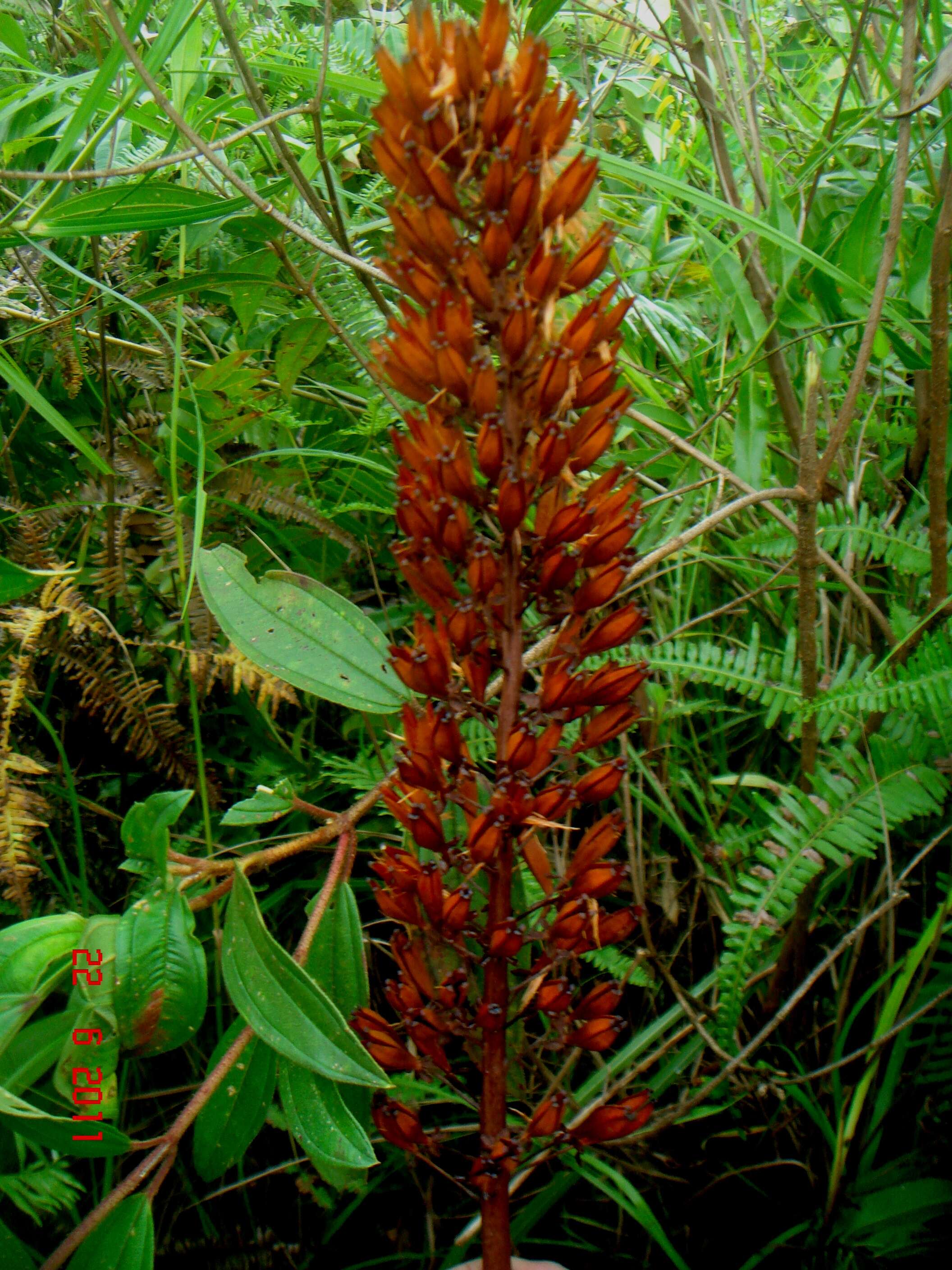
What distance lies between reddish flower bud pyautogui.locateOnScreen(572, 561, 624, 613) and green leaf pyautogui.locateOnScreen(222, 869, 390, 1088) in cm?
33

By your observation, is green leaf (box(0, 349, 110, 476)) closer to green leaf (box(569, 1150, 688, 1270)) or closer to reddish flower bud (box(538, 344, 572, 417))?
reddish flower bud (box(538, 344, 572, 417))

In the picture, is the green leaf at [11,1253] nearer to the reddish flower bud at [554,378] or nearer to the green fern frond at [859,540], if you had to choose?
the reddish flower bud at [554,378]

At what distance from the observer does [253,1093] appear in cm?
79

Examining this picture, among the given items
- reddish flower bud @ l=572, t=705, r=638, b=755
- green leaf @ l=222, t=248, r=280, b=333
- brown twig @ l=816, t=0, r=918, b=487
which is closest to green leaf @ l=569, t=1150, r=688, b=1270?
reddish flower bud @ l=572, t=705, r=638, b=755

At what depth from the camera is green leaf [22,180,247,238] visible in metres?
0.92

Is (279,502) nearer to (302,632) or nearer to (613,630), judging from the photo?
(302,632)

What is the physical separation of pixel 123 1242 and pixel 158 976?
195 mm

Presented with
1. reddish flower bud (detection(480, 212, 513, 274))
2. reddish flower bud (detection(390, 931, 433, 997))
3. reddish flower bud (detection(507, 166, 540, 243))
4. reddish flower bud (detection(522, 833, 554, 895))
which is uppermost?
reddish flower bud (detection(507, 166, 540, 243))

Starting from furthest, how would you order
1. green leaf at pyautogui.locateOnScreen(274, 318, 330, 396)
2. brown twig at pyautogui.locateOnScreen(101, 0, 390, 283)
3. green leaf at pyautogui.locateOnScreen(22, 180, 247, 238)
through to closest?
green leaf at pyautogui.locateOnScreen(274, 318, 330, 396) < green leaf at pyautogui.locateOnScreen(22, 180, 247, 238) < brown twig at pyautogui.locateOnScreen(101, 0, 390, 283)

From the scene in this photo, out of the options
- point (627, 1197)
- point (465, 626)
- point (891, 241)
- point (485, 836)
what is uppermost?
point (891, 241)

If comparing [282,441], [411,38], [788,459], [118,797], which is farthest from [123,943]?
[788,459]

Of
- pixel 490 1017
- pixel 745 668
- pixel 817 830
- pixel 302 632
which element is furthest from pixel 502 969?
pixel 745 668

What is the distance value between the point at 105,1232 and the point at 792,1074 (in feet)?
2.27

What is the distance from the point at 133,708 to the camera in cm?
113
